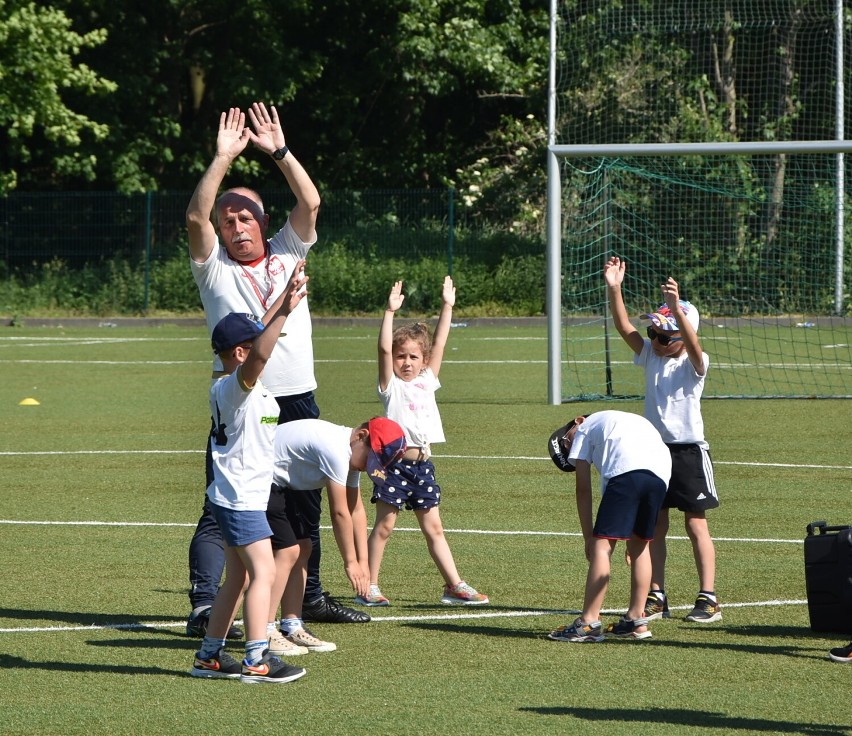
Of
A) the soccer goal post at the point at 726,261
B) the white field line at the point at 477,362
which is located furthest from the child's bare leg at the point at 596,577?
the white field line at the point at 477,362

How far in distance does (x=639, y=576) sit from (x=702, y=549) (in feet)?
2.14

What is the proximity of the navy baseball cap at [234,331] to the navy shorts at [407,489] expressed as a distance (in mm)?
1731

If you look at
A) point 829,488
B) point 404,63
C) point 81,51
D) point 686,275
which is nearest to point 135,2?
point 81,51

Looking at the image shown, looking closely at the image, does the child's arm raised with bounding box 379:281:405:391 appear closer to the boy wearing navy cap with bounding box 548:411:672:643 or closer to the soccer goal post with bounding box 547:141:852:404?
the boy wearing navy cap with bounding box 548:411:672:643

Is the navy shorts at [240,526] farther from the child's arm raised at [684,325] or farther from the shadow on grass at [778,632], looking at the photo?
the child's arm raised at [684,325]

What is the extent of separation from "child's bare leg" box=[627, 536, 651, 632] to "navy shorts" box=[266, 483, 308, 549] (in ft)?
4.85

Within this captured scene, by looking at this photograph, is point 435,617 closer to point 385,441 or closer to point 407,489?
point 407,489

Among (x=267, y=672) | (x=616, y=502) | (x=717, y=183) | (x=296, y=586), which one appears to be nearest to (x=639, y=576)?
(x=616, y=502)

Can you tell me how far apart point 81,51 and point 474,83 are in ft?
30.9

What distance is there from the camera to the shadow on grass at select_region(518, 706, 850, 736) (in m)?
4.98

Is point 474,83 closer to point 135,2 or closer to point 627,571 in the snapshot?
point 135,2

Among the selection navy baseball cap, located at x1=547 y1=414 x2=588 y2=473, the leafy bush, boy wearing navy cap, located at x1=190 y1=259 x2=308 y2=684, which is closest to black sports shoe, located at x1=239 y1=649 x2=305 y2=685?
boy wearing navy cap, located at x1=190 y1=259 x2=308 y2=684

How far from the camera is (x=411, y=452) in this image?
7.41 meters

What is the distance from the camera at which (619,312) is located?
752cm
